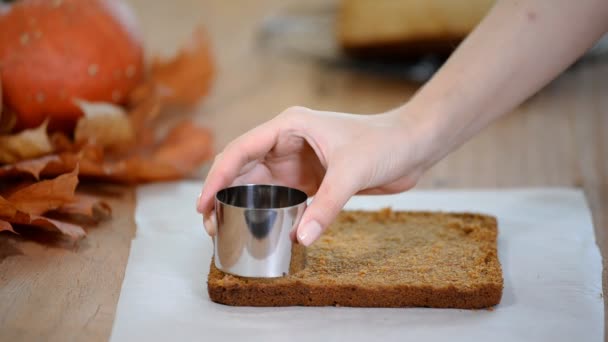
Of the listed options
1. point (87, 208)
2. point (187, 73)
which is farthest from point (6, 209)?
point (187, 73)

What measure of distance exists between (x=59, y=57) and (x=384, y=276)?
0.99m

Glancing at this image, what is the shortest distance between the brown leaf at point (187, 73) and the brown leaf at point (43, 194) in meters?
0.70

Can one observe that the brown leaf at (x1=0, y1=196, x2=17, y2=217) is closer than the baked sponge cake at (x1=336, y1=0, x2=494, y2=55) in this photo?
Yes

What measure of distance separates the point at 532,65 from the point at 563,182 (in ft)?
1.71

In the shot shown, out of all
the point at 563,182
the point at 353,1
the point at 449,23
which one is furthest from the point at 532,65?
the point at 353,1

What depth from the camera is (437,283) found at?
3.56 feet

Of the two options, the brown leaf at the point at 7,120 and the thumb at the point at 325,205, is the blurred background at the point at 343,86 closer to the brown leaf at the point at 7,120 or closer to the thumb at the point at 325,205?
the brown leaf at the point at 7,120

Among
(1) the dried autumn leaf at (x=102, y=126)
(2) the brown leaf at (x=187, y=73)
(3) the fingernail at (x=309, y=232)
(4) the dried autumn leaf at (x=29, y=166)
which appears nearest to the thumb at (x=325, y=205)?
(3) the fingernail at (x=309, y=232)

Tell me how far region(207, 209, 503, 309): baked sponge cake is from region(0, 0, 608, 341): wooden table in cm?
22

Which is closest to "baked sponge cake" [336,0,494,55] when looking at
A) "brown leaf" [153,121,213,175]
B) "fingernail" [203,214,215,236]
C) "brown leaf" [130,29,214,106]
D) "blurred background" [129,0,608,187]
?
"blurred background" [129,0,608,187]

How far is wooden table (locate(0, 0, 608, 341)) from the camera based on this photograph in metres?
1.11

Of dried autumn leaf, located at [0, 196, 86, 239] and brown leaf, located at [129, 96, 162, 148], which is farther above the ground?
brown leaf, located at [129, 96, 162, 148]

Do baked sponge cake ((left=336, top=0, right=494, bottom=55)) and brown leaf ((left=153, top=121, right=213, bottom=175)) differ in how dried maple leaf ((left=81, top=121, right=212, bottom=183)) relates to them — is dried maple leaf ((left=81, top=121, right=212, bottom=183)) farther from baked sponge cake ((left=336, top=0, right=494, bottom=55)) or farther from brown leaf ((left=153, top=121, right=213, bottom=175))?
baked sponge cake ((left=336, top=0, right=494, bottom=55))

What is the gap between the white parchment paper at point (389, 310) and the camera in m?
1.03
